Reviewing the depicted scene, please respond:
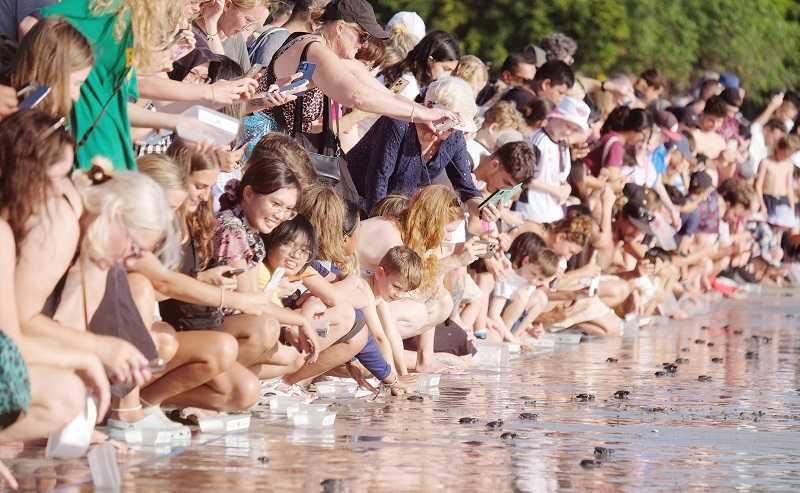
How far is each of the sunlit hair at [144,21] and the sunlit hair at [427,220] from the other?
2.93 metres

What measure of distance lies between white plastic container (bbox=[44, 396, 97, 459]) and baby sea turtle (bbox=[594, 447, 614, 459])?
81.0 inches

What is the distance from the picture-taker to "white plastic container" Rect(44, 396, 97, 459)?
618 cm

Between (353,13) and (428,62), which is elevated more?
(428,62)

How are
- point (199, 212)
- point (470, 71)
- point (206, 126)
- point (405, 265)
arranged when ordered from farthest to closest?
point (470, 71) < point (405, 265) < point (199, 212) < point (206, 126)

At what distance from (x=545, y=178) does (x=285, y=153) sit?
18.7 feet

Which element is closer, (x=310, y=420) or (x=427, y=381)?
(x=310, y=420)

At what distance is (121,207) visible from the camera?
20.2 ft

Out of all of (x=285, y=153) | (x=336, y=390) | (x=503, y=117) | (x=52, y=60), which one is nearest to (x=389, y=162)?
(x=336, y=390)

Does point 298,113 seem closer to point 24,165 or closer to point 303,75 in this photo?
point 303,75

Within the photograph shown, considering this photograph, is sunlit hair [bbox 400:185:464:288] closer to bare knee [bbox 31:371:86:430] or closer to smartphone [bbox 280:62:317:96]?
smartphone [bbox 280:62:317:96]

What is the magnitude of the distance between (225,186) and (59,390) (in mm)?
2657

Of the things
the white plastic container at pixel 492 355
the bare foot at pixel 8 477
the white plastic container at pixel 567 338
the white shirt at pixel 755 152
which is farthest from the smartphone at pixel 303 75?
the white shirt at pixel 755 152

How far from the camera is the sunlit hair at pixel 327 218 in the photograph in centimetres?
882

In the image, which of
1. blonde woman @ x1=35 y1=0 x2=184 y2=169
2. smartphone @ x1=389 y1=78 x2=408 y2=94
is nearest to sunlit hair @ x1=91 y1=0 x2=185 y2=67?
blonde woman @ x1=35 y1=0 x2=184 y2=169
